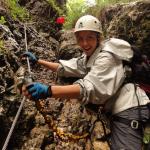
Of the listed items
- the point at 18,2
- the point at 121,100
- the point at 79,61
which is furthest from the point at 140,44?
the point at 18,2

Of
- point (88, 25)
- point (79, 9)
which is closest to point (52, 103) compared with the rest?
point (88, 25)

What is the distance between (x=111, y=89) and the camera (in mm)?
4012

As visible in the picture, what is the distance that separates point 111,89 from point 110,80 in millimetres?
123

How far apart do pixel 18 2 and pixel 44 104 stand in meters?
4.99

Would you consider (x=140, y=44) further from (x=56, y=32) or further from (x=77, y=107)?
(x=56, y=32)

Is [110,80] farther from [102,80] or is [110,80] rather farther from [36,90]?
[36,90]

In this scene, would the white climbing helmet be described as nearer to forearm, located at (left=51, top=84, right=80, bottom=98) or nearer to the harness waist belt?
forearm, located at (left=51, top=84, right=80, bottom=98)

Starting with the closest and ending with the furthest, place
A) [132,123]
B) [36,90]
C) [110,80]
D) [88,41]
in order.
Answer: [36,90], [110,80], [132,123], [88,41]

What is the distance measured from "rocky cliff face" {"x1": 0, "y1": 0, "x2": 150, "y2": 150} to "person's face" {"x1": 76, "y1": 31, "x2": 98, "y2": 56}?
3.14 ft

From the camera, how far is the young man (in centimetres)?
379

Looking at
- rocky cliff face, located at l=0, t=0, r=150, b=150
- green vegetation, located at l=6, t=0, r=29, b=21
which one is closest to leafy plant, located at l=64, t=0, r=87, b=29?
green vegetation, located at l=6, t=0, r=29, b=21

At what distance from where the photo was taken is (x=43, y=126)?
5.43 metres

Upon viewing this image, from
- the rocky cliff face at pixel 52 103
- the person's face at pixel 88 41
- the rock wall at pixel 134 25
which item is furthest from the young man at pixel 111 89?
the rock wall at pixel 134 25

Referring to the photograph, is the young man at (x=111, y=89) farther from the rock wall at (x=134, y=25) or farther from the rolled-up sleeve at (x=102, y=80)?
the rock wall at (x=134, y=25)
